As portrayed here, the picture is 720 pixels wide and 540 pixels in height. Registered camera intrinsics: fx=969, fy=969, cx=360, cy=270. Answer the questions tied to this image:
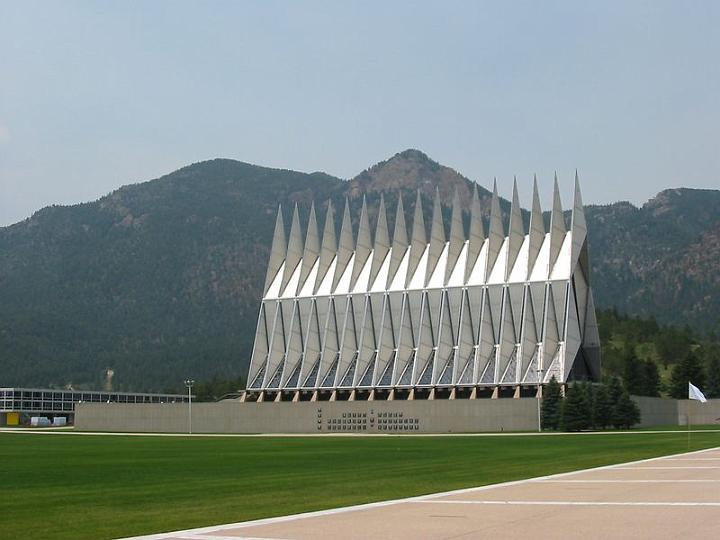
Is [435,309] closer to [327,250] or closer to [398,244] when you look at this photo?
[398,244]

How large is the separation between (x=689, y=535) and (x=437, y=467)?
1591cm

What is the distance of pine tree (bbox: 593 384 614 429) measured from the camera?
226 feet

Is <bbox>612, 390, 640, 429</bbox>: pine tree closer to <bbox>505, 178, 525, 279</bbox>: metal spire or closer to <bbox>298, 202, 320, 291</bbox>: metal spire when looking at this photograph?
<bbox>505, 178, 525, 279</bbox>: metal spire

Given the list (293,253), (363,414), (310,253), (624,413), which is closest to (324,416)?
(363,414)

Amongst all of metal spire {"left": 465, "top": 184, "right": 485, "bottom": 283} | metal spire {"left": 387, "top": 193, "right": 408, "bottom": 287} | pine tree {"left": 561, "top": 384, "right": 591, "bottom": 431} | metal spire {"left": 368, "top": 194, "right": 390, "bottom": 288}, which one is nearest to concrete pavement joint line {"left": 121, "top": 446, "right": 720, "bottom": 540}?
pine tree {"left": 561, "top": 384, "right": 591, "bottom": 431}

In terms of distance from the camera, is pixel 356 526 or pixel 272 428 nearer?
pixel 356 526

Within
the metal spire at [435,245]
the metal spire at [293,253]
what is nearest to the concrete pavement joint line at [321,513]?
the metal spire at [435,245]

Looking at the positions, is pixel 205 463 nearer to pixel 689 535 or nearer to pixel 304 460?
pixel 304 460

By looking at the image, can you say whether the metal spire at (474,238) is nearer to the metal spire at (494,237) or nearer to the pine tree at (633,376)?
the metal spire at (494,237)

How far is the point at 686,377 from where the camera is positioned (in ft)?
315

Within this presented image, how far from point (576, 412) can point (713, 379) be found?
39851mm

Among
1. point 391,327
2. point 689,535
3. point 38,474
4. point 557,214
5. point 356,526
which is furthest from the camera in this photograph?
point 391,327

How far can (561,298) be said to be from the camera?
83.7m

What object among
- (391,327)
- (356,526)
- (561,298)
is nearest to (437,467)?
(356,526)
